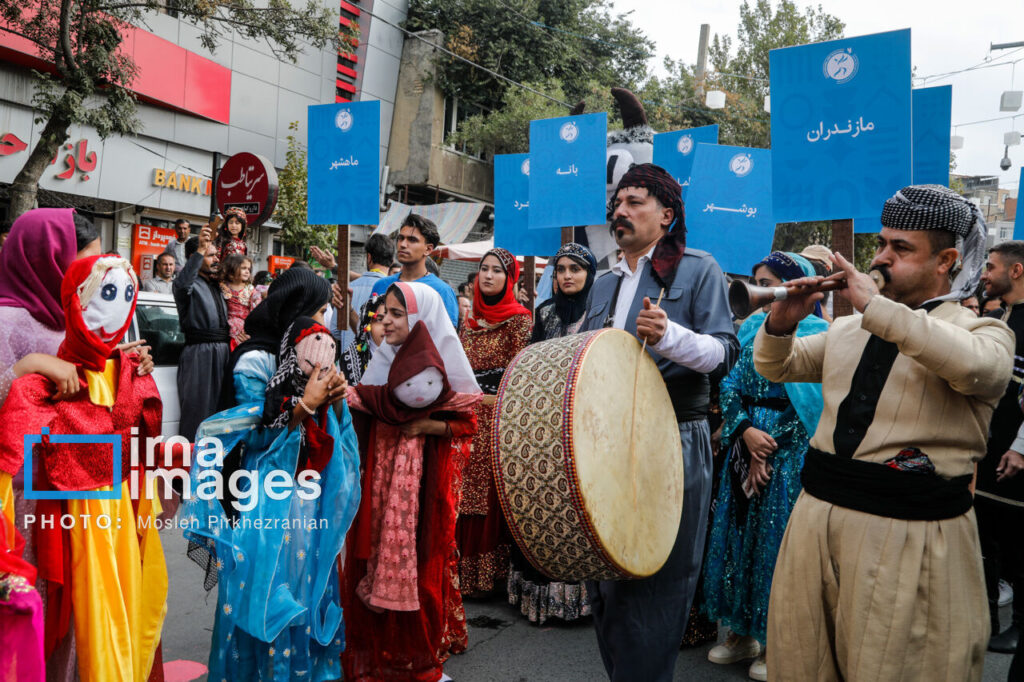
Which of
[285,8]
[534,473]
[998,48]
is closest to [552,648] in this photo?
[534,473]

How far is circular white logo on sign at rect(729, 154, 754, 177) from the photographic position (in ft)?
19.6

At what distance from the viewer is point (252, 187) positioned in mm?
8523

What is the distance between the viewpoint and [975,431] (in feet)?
6.85

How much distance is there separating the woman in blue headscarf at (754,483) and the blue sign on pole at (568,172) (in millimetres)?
2204

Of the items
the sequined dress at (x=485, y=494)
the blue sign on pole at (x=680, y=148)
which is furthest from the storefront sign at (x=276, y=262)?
the sequined dress at (x=485, y=494)

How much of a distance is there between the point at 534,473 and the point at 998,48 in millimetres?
15866

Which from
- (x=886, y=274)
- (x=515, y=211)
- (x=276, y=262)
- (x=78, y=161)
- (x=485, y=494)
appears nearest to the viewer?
(x=886, y=274)

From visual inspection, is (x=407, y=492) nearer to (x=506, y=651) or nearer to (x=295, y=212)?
(x=506, y=651)

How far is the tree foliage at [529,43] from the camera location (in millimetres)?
20812

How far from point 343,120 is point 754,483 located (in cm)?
365

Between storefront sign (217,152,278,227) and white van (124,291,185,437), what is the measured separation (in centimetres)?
164

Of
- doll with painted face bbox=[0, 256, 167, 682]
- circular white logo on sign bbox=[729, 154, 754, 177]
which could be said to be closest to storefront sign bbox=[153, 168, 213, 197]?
circular white logo on sign bbox=[729, 154, 754, 177]

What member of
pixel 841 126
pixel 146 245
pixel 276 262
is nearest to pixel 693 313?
pixel 841 126

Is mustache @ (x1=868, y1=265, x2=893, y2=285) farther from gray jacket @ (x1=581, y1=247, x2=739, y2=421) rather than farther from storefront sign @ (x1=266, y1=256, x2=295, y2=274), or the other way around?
storefront sign @ (x1=266, y1=256, x2=295, y2=274)
